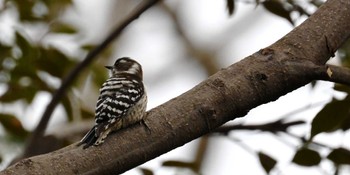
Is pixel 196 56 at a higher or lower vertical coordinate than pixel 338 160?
higher

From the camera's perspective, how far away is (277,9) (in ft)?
13.2

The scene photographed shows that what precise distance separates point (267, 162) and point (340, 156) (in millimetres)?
347

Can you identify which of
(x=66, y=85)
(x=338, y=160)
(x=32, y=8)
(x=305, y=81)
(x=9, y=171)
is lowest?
(x=338, y=160)

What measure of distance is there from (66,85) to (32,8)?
1074mm

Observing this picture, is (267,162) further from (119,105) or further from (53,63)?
(53,63)

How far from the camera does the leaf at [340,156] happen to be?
148 inches

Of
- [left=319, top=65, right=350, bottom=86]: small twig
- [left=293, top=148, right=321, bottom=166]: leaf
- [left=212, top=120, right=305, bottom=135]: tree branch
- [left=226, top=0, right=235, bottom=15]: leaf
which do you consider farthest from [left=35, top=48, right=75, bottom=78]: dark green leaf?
[left=319, top=65, right=350, bottom=86]: small twig

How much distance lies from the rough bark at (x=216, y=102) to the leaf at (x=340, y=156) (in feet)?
2.55

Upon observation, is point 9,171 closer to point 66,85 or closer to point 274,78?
point 274,78

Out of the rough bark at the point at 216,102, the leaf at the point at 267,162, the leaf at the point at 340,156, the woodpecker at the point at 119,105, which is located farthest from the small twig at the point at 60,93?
the rough bark at the point at 216,102

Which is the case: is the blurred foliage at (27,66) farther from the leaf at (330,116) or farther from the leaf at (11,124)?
the leaf at (330,116)

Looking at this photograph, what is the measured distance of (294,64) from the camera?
293 centimetres

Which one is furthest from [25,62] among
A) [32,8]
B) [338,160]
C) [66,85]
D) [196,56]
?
[196,56]

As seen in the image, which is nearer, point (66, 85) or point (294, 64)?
point (294, 64)
